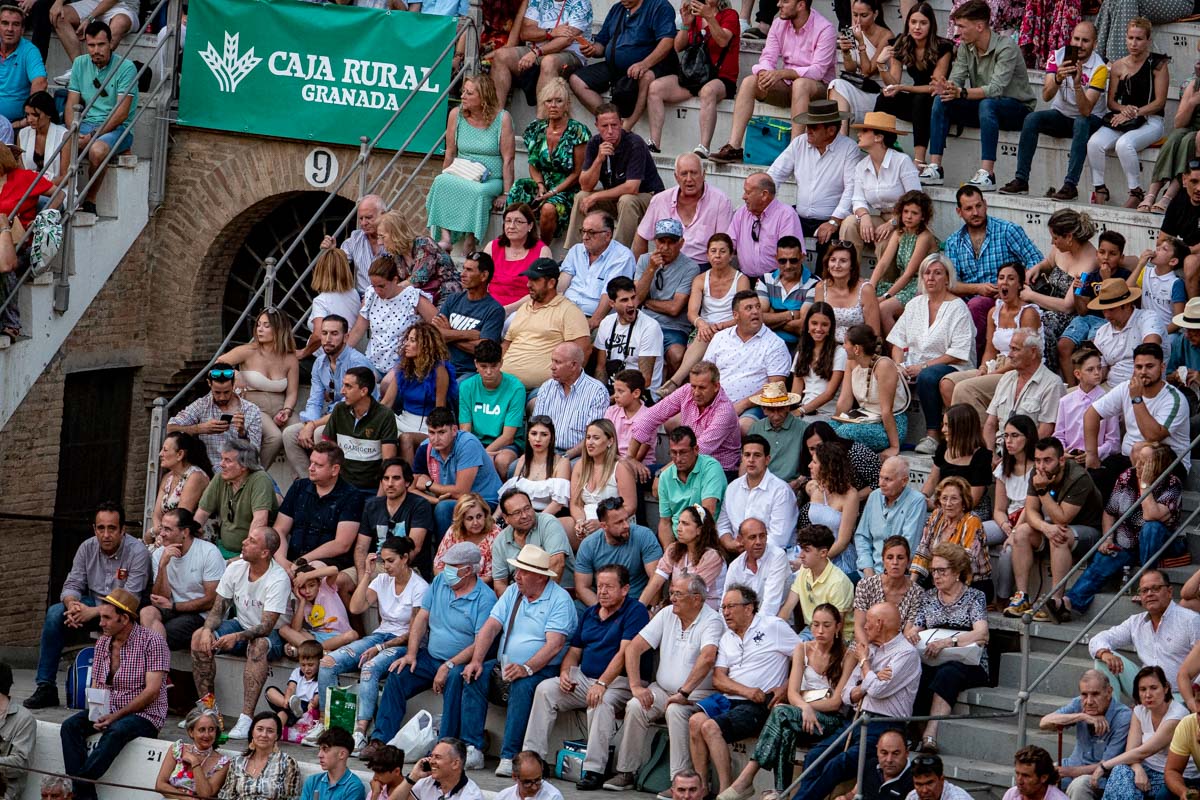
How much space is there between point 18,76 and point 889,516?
30.1 feet

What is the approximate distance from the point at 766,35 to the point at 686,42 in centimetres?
116

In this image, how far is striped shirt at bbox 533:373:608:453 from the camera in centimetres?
1504

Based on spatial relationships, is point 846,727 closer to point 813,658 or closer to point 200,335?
point 813,658

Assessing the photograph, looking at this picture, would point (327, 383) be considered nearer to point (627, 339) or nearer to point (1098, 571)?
point (627, 339)

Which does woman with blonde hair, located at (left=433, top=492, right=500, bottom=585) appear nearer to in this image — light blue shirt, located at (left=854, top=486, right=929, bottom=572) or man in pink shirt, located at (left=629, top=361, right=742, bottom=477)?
man in pink shirt, located at (left=629, top=361, right=742, bottom=477)

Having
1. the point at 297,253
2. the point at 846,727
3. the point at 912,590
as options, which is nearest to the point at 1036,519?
the point at 912,590

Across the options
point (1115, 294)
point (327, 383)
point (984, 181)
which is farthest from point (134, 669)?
point (984, 181)

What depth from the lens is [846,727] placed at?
484 inches

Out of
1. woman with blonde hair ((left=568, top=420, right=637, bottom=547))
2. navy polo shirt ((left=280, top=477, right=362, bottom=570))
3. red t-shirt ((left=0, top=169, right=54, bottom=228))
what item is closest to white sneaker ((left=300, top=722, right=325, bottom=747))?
navy polo shirt ((left=280, top=477, right=362, bottom=570))

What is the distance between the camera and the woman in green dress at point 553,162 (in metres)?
16.7

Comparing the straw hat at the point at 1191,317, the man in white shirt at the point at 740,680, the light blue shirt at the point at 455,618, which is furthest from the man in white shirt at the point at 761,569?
the straw hat at the point at 1191,317

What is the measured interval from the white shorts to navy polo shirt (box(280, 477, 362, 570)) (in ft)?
19.1

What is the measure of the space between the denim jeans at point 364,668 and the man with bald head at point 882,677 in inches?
123

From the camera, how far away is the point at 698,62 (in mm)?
17125
